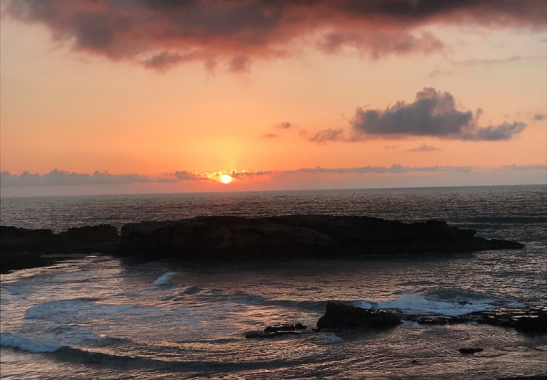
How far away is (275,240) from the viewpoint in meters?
50.6

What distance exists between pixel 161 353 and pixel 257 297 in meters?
10.7

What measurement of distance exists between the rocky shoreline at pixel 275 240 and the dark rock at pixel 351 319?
24.3 m

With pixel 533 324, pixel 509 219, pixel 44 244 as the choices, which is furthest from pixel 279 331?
pixel 509 219

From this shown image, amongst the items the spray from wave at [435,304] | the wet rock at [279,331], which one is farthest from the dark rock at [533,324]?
the wet rock at [279,331]

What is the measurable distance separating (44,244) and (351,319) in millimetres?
41863

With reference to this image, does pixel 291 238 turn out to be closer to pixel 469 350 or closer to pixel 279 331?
pixel 279 331

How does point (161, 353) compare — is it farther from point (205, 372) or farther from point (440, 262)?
point (440, 262)

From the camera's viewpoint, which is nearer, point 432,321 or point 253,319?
point 432,321

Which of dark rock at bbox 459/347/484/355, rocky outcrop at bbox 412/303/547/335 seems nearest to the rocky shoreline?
rocky outcrop at bbox 412/303/547/335

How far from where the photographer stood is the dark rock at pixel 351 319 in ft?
77.2

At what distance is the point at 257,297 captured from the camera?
30438mm

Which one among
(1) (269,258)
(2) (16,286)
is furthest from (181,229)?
(2) (16,286)

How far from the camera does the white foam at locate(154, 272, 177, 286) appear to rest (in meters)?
35.4

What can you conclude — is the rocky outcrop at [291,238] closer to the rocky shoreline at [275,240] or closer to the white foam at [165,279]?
the rocky shoreline at [275,240]
